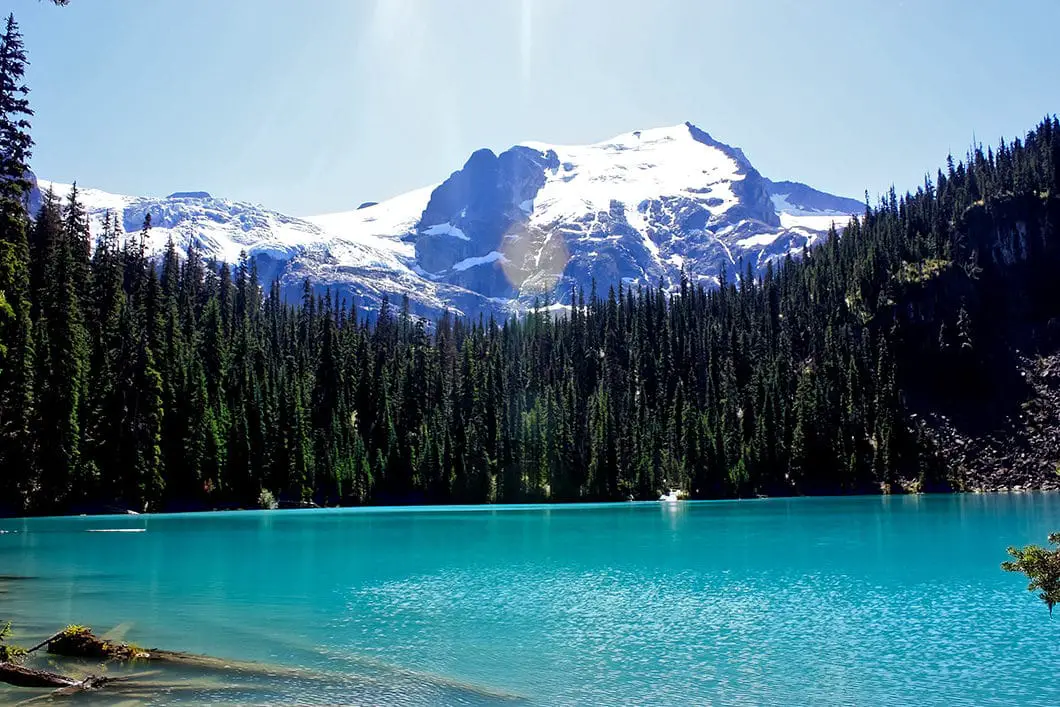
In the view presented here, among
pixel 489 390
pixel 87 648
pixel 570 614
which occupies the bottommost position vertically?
pixel 570 614

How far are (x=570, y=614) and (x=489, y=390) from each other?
123229 millimetres

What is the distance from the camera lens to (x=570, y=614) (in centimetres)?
3253

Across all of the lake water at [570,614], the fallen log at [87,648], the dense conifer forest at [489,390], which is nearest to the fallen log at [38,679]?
the lake water at [570,614]

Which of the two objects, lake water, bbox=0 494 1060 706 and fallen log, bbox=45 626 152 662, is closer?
lake water, bbox=0 494 1060 706

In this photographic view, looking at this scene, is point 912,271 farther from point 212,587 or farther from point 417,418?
point 212,587

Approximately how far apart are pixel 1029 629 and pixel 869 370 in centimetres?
15546

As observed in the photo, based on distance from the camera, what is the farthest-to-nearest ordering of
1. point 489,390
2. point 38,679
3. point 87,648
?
point 489,390, point 87,648, point 38,679

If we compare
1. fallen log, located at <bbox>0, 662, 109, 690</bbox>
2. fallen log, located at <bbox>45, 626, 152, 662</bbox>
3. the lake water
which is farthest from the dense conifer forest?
fallen log, located at <bbox>0, 662, 109, 690</bbox>

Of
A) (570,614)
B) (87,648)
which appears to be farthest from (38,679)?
(570,614)

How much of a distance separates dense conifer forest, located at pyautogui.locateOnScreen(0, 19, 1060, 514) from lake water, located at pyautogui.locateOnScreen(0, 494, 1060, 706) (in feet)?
107

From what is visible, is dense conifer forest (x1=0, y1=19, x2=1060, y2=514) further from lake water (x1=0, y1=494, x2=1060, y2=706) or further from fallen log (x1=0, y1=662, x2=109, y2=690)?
fallen log (x1=0, y1=662, x2=109, y2=690)

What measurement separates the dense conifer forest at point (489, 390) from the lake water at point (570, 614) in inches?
1278

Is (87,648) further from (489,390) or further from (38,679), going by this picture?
(489,390)

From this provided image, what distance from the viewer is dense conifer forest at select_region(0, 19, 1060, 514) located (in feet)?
316
